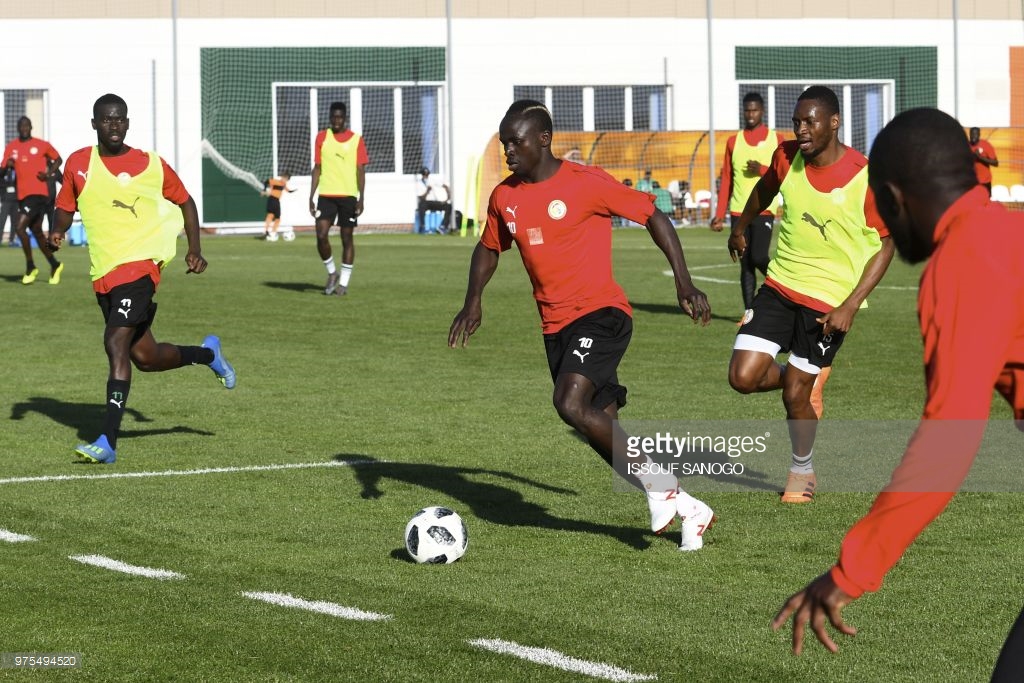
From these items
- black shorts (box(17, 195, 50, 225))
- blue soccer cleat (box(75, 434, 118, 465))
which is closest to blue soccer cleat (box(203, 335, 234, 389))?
blue soccer cleat (box(75, 434, 118, 465))

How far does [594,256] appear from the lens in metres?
7.76

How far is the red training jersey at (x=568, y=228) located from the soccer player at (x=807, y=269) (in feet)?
4.39

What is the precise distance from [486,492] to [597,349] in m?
1.63

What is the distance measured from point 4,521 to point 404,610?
275 cm

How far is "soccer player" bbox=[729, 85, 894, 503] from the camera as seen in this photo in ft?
28.8

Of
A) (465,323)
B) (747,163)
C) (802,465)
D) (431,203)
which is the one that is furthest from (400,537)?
(431,203)

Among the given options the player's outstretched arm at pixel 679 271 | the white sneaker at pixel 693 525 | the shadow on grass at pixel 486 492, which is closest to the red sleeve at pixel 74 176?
the shadow on grass at pixel 486 492

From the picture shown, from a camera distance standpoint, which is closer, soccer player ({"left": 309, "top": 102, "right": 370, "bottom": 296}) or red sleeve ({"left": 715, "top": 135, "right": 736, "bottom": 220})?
red sleeve ({"left": 715, "top": 135, "right": 736, "bottom": 220})

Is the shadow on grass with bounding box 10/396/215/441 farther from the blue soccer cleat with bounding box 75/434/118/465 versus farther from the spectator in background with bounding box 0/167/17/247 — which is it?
the spectator in background with bounding box 0/167/17/247

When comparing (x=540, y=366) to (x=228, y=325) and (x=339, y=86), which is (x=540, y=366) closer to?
(x=228, y=325)

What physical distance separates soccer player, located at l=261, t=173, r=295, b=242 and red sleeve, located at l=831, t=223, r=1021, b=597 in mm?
34375

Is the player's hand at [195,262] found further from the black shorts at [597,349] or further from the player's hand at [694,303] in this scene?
the player's hand at [694,303]

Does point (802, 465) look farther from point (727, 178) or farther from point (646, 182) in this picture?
point (646, 182)

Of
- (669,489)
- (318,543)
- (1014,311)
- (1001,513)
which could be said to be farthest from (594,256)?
(1014,311)
